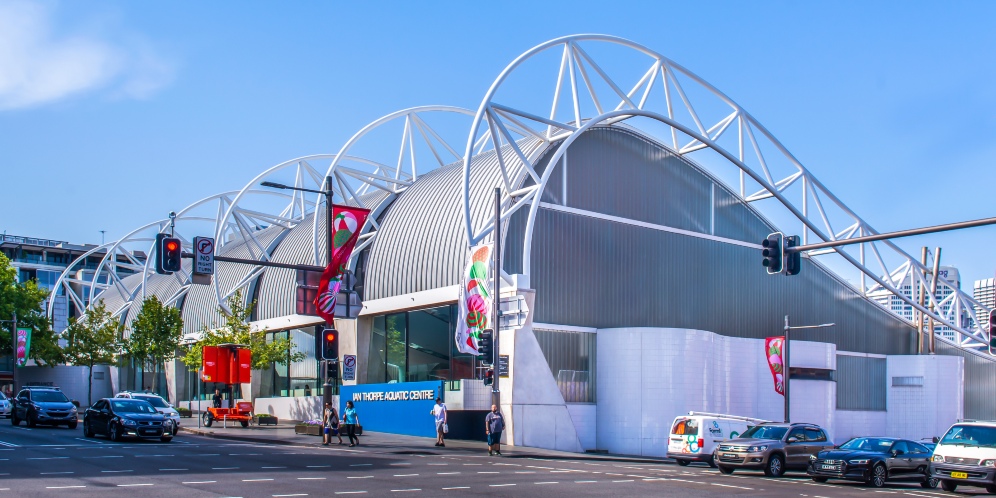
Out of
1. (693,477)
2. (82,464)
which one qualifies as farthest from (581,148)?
(82,464)

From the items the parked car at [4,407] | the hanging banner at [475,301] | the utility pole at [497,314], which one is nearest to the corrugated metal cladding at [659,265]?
the hanging banner at [475,301]

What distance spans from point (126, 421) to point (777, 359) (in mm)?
26076

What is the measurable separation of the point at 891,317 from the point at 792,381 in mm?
11556

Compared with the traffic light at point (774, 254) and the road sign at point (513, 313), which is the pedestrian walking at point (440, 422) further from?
the traffic light at point (774, 254)

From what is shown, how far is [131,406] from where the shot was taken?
34438mm

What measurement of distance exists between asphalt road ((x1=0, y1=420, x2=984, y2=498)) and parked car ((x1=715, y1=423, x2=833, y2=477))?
45 centimetres

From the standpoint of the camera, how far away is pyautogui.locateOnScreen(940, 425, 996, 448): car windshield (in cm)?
2506

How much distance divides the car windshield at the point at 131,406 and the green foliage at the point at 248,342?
60.3 feet

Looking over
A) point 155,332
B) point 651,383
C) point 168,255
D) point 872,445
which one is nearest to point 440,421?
point 651,383

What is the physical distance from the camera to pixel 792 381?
4781cm

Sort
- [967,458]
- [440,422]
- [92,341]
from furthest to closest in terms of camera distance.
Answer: [92,341] < [440,422] < [967,458]

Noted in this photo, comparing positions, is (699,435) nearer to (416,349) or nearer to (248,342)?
(416,349)

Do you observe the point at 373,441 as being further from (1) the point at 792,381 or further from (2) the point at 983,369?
(2) the point at 983,369

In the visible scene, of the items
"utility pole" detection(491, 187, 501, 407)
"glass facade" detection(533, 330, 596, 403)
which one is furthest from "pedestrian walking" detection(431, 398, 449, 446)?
"glass facade" detection(533, 330, 596, 403)
